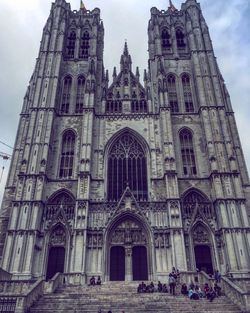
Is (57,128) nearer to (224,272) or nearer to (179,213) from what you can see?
(179,213)

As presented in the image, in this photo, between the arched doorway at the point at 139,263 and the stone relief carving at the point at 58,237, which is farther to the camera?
the stone relief carving at the point at 58,237

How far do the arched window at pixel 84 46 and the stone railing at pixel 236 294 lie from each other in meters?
27.8

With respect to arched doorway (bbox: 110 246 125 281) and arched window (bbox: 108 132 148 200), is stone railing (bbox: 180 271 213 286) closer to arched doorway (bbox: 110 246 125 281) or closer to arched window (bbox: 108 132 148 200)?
arched doorway (bbox: 110 246 125 281)

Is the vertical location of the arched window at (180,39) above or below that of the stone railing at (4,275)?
above

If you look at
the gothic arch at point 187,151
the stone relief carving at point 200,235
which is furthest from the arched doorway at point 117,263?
the gothic arch at point 187,151

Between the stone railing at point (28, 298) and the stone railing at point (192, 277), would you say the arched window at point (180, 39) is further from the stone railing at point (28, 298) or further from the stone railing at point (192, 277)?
the stone railing at point (28, 298)

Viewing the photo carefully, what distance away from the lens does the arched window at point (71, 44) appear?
123 feet

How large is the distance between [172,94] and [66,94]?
11.0 m

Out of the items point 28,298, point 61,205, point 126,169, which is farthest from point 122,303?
point 126,169

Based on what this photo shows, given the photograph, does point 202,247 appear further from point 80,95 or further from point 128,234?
point 80,95

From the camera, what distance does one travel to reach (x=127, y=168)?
29.3m

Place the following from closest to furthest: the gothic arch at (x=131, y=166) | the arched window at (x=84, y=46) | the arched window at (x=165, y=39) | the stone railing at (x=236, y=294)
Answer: the stone railing at (x=236, y=294)
the gothic arch at (x=131, y=166)
the arched window at (x=84, y=46)
the arched window at (x=165, y=39)

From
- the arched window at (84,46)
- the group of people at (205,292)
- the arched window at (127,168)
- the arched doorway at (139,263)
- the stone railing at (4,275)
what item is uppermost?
the arched window at (84,46)

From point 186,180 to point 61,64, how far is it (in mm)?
18563
